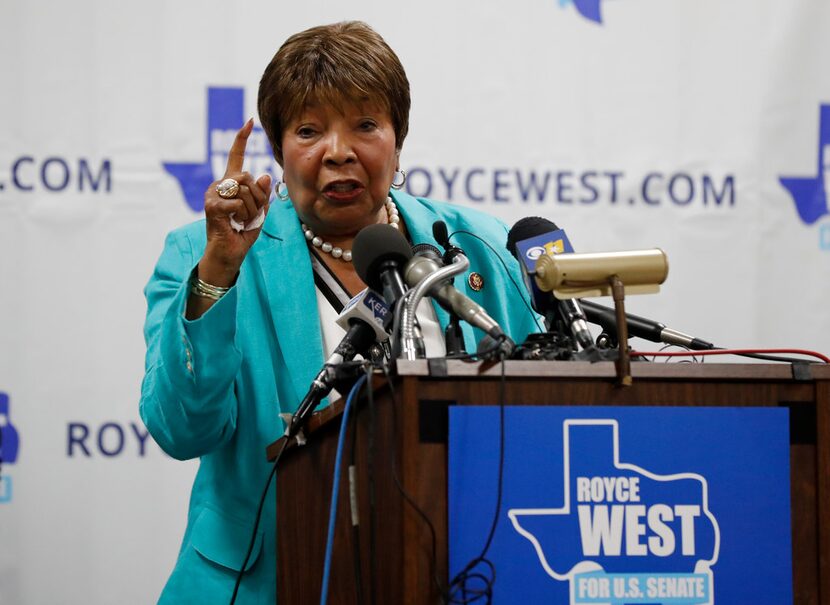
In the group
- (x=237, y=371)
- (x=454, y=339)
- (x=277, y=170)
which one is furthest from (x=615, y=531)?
(x=277, y=170)

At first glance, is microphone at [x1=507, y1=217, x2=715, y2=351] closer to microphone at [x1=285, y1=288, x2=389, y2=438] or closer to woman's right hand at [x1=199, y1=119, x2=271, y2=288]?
microphone at [x1=285, y1=288, x2=389, y2=438]

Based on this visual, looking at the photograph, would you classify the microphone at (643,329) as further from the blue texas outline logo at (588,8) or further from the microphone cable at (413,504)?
the blue texas outline logo at (588,8)

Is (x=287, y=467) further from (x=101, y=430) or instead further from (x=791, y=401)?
(x=101, y=430)

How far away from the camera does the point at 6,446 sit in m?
2.75

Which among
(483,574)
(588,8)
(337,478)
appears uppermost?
(588,8)

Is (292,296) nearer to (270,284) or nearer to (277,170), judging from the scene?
(270,284)

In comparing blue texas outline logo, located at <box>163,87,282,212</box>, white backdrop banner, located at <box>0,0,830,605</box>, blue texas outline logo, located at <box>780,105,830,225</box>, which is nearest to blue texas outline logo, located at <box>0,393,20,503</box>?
white backdrop banner, located at <box>0,0,830,605</box>

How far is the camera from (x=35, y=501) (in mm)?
2758

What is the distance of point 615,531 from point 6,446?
197 cm

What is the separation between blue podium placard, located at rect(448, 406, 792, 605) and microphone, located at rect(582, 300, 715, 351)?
32cm

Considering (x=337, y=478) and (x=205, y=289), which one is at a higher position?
(x=205, y=289)

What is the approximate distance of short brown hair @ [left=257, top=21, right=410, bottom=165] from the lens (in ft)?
6.30

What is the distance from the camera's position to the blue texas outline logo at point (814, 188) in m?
3.14

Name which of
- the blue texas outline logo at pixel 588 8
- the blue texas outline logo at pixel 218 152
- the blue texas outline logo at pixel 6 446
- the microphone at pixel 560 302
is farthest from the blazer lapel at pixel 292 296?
the blue texas outline logo at pixel 588 8
